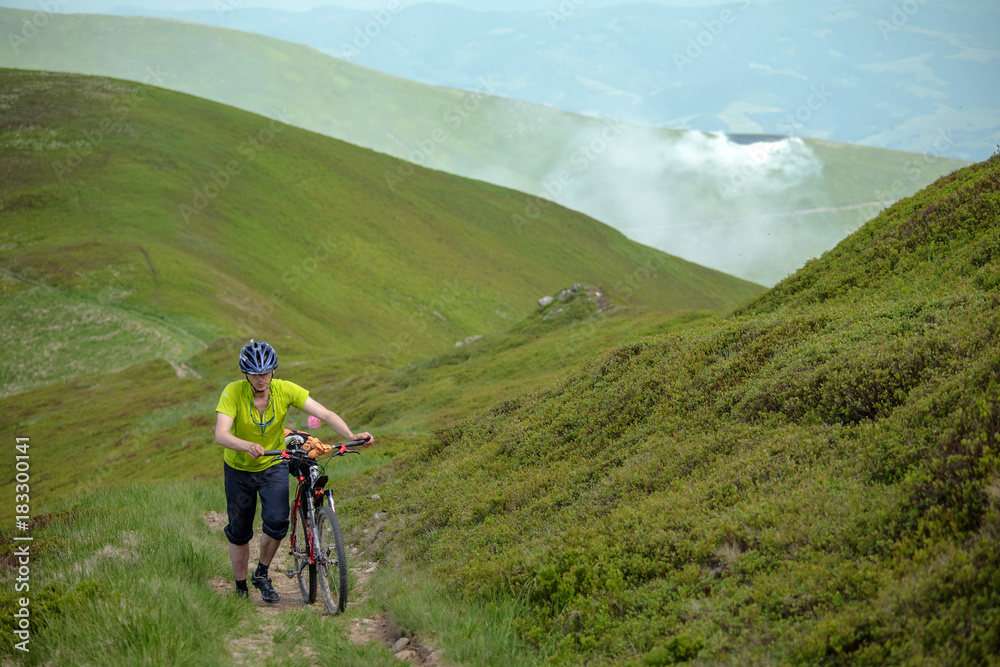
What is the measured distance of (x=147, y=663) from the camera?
685 centimetres

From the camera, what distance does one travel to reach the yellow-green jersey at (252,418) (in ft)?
32.2

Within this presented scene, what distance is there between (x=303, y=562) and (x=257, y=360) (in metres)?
3.56

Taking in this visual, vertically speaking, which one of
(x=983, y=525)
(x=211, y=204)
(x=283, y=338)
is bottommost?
(x=283, y=338)

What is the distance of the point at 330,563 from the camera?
1030 cm

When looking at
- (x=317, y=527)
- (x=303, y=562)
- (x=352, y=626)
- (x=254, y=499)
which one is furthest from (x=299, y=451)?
(x=352, y=626)

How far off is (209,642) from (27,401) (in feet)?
253

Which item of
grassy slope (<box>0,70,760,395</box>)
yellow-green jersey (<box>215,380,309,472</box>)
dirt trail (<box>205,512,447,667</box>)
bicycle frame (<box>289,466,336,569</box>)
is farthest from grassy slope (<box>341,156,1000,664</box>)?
grassy slope (<box>0,70,760,395</box>)

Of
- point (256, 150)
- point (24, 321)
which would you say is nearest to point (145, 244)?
point (24, 321)

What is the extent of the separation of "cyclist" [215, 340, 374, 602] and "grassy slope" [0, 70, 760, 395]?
68.6m

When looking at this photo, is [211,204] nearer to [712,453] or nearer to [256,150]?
Result: [256,150]

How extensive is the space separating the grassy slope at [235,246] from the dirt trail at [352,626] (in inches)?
2609

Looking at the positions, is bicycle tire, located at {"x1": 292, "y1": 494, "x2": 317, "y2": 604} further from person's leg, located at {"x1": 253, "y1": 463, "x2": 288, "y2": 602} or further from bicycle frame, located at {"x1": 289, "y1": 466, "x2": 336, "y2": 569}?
person's leg, located at {"x1": 253, "y1": 463, "x2": 288, "y2": 602}

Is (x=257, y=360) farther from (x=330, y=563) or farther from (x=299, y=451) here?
(x=330, y=563)

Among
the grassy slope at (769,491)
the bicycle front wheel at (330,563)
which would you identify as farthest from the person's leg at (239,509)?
the grassy slope at (769,491)
